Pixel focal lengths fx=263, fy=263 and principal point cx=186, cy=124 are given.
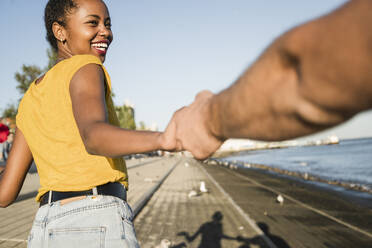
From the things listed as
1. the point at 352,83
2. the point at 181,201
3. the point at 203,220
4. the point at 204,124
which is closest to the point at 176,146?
the point at 204,124

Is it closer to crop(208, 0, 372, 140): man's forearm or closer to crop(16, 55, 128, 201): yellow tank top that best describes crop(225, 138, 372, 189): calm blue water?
crop(16, 55, 128, 201): yellow tank top

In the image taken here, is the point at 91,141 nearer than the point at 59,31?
Yes

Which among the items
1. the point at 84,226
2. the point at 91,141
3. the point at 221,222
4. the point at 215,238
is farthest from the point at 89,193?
the point at 221,222

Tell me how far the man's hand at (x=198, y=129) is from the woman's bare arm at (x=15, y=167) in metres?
1.28

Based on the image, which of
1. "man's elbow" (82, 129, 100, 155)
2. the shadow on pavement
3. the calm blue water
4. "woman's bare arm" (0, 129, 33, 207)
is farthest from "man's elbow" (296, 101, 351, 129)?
the calm blue water

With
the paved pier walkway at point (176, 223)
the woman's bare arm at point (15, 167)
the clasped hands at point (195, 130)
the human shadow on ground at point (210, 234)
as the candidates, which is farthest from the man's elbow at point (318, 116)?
the human shadow on ground at point (210, 234)

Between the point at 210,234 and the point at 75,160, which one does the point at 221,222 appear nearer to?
the point at 210,234

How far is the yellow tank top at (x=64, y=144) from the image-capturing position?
51.5 inches

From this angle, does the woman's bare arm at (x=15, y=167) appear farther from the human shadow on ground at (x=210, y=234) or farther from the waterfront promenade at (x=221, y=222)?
the human shadow on ground at (x=210, y=234)

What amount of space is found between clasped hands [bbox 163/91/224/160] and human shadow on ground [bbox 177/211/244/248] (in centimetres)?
570

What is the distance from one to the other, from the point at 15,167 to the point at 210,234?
18.8 ft

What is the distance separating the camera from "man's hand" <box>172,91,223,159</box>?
872 mm

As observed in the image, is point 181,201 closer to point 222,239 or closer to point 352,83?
point 222,239

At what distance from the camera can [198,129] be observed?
2.90ft
